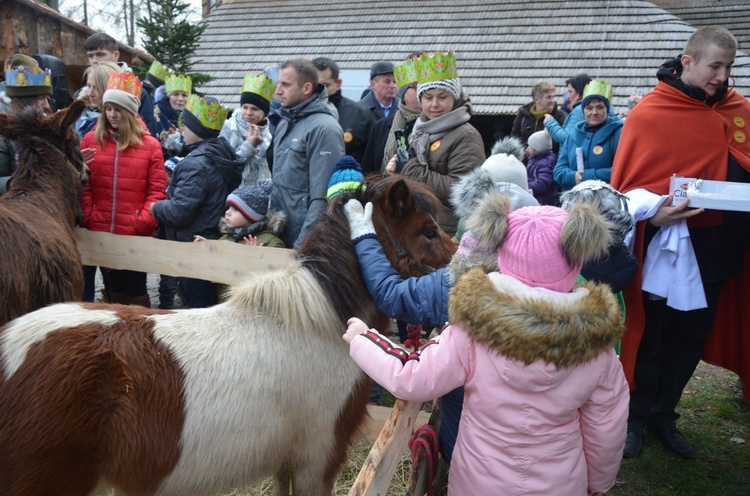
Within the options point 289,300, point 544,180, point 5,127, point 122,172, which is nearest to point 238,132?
point 122,172

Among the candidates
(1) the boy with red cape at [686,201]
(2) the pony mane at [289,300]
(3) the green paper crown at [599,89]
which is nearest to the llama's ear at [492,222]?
(2) the pony mane at [289,300]

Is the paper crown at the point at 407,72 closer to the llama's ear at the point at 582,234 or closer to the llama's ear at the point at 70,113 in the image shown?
the llama's ear at the point at 70,113

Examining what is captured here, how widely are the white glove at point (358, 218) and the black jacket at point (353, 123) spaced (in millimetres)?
3421

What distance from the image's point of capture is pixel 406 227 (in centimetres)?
280

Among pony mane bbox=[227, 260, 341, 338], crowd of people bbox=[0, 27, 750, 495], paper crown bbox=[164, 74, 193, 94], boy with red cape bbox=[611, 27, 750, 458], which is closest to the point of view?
crowd of people bbox=[0, 27, 750, 495]

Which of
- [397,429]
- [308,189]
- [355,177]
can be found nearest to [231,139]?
[308,189]

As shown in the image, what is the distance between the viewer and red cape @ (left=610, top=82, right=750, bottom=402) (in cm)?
347

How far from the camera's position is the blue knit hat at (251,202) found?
13.7 feet

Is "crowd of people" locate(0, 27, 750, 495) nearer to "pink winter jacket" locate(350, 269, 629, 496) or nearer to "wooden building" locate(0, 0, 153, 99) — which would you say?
"pink winter jacket" locate(350, 269, 629, 496)

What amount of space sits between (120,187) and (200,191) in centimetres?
77

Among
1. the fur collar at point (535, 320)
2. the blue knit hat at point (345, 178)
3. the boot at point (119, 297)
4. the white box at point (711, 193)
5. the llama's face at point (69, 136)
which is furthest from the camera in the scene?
the boot at point (119, 297)

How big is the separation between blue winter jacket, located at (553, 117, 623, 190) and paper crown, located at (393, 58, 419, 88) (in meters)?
1.94

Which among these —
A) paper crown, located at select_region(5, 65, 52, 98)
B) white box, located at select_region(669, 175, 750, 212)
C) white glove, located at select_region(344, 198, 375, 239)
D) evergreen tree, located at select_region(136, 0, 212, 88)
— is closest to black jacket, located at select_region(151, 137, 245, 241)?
paper crown, located at select_region(5, 65, 52, 98)

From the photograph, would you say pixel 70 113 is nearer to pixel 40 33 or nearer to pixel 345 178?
pixel 345 178
